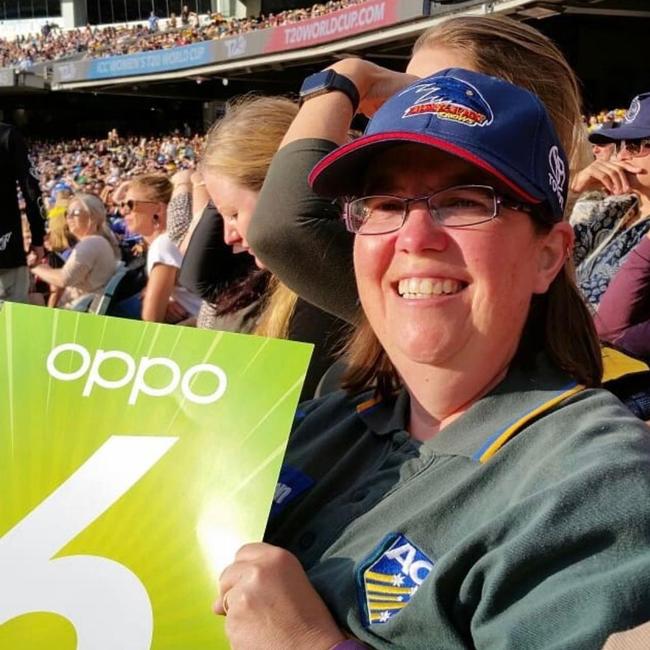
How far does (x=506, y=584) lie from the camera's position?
2.82 ft

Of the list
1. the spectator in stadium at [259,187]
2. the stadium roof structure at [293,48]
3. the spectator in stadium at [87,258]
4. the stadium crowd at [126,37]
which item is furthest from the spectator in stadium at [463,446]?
the stadium crowd at [126,37]

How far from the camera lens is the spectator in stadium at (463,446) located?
0.86 meters

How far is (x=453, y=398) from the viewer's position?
1128 mm

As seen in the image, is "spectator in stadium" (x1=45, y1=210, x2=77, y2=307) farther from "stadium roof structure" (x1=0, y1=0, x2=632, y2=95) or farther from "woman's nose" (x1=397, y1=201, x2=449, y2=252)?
"stadium roof structure" (x1=0, y1=0, x2=632, y2=95)

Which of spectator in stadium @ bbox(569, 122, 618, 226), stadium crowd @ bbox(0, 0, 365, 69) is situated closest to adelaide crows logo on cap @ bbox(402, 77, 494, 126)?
spectator in stadium @ bbox(569, 122, 618, 226)

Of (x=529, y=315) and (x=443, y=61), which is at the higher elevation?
(x=443, y=61)

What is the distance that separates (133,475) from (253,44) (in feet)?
80.9

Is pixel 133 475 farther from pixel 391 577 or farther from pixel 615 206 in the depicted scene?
pixel 615 206

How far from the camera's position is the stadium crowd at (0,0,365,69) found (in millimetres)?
29891

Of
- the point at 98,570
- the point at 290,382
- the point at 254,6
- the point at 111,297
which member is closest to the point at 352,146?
the point at 290,382

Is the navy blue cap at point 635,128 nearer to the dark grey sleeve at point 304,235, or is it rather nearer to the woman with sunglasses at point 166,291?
the dark grey sleeve at point 304,235

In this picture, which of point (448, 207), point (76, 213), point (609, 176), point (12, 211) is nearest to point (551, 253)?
point (448, 207)

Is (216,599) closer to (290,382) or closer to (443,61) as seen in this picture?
(290,382)

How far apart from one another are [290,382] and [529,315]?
341 mm
